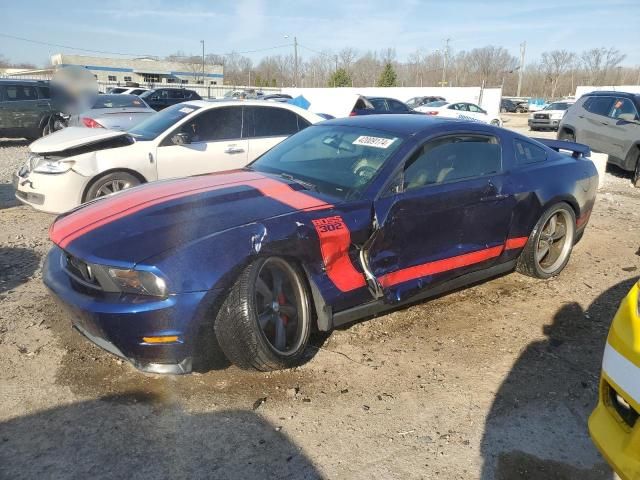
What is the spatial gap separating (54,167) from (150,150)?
1040mm

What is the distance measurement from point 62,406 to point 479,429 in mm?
2170

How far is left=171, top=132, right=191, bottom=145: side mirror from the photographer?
6121 mm

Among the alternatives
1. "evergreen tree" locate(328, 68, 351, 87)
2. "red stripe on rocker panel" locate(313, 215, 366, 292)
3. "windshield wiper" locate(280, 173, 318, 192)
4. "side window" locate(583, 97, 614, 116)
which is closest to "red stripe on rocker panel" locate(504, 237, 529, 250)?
"red stripe on rocker panel" locate(313, 215, 366, 292)

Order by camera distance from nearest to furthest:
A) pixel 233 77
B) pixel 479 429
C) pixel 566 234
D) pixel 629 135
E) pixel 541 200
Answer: pixel 479 429
pixel 541 200
pixel 566 234
pixel 629 135
pixel 233 77

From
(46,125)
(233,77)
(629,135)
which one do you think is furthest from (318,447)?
(233,77)

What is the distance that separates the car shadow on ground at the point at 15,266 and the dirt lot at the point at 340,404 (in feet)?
0.57

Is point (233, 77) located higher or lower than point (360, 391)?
higher

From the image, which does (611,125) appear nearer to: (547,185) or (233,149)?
(547,185)

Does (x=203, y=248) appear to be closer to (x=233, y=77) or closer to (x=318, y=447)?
(x=318, y=447)

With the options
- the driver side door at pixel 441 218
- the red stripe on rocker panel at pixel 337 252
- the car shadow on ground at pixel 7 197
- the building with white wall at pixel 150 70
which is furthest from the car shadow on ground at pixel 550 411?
the building with white wall at pixel 150 70

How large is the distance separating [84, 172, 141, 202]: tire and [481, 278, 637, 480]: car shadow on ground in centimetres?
459

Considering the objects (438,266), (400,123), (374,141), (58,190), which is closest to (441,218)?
(438,266)

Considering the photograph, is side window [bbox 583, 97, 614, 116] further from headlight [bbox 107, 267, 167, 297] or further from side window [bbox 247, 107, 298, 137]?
headlight [bbox 107, 267, 167, 297]

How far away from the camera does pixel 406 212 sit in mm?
3381
